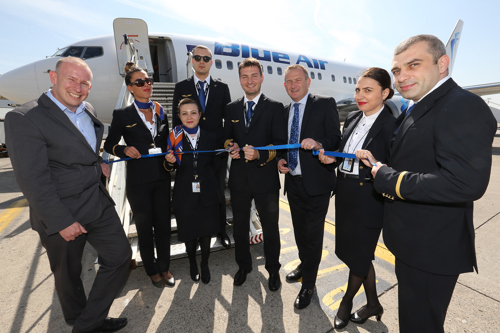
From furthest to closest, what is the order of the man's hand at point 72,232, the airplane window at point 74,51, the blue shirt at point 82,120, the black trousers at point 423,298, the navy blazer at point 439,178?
1. the airplane window at point 74,51
2. the blue shirt at point 82,120
3. the man's hand at point 72,232
4. the black trousers at point 423,298
5. the navy blazer at point 439,178

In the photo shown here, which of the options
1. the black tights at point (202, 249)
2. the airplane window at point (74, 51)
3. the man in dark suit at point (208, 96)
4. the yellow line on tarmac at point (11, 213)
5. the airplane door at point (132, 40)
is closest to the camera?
the black tights at point (202, 249)

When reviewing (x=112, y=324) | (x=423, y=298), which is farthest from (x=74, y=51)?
(x=423, y=298)

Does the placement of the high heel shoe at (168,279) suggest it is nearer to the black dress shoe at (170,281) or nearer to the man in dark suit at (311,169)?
the black dress shoe at (170,281)

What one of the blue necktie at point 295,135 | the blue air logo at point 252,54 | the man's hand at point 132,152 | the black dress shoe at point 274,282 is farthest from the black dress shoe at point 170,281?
the blue air logo at point 252,54

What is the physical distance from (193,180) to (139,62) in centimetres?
632

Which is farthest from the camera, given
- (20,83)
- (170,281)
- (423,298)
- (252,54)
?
(252,54)

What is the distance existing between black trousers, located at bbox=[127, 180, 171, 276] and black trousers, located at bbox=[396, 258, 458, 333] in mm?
2426

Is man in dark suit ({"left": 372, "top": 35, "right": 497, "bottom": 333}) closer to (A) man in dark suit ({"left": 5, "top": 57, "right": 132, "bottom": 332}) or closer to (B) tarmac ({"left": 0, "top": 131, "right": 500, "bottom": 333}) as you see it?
(B) tarmac ({"left": 0, "top": 131, "right": 500, "bottom": 333})

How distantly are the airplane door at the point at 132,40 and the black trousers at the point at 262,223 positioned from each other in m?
5.95

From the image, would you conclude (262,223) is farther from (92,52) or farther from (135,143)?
(92,52)

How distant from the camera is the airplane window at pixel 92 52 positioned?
8.03m

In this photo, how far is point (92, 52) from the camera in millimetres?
8078

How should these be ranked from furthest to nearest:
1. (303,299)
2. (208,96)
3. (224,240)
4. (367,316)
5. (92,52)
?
1. (92,52)
2. (224,240)
3. (208,96)
4. (303,299)
5. (367,316)

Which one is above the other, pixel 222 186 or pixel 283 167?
pixel 283 167
